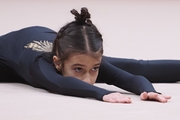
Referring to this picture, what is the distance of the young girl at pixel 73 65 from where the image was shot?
1.25m

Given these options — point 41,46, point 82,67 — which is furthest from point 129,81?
point 41,46

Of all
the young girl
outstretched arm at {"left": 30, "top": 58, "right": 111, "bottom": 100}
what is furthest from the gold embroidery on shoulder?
outstretched arm at {"left": 30, "top": 58, "right": 111, "bottom": 100}

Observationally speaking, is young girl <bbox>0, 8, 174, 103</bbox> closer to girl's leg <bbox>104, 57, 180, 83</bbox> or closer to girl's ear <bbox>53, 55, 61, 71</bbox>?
girl's ear <bbox>53, 55, 61, 71</bbox>

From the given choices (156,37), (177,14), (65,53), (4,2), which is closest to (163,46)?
(156,37)

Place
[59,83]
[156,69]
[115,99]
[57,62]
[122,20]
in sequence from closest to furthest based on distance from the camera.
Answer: [115,99]
[59,83]
[57,62]
[156,69]
[122,20]

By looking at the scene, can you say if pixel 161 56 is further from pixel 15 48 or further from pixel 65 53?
pixel 65 53

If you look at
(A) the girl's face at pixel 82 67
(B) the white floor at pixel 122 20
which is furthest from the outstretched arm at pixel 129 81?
(B) the white floor at pixel 122 20

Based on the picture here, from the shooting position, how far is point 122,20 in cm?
278

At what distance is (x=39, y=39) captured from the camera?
1650 millimetres

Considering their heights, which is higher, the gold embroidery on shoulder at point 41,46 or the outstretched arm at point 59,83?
the gold embroidery on shoulder at point 41,46

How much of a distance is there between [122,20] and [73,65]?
1.50 m

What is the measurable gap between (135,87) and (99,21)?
145 centimetres

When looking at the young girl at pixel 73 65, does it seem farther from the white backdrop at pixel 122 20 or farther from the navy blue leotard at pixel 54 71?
the white backdrop at pixel 122 20

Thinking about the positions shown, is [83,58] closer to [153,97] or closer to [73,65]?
[73,65]
